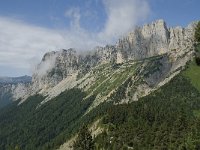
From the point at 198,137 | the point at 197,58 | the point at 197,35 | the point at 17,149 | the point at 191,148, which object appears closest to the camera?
the point at 197,58

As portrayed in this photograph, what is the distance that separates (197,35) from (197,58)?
8517mm

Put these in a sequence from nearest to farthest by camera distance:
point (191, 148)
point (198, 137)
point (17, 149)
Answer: point (17, 149), point (191, 148), point (198, 137)

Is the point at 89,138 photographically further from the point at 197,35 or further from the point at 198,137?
the point at 198,137

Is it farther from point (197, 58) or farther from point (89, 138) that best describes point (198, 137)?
point (197, 58)

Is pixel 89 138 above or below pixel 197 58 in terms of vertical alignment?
below

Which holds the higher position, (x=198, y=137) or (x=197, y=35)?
(x=197, y=35)

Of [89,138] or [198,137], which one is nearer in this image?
[89,138]

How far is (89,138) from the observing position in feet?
361

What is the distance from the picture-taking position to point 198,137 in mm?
196250

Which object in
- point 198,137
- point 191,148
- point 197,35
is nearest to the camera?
point 197,35

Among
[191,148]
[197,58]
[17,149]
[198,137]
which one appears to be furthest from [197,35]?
[198,137]

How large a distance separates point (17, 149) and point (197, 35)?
53.7m

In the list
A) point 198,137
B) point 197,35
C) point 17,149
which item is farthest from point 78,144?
point 198,137

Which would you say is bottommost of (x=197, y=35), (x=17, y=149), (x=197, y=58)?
(x=17, y=149)
